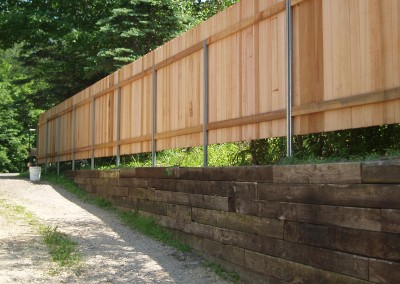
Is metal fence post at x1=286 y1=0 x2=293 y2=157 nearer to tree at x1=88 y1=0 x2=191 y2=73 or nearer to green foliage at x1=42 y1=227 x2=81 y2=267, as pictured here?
green foliage at x1=42 y1=227 x2=81 y2=267

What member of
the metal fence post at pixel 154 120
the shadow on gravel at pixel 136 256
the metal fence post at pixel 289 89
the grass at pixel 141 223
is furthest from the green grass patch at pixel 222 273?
the metal fence post at pixel 154 120

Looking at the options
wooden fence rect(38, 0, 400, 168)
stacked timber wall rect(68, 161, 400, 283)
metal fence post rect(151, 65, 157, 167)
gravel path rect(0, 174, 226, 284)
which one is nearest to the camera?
stacked timber wall rect(68, 161, 400, 283)

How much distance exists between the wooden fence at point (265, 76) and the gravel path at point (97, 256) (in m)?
1.53

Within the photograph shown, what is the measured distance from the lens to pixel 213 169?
5.73 meters

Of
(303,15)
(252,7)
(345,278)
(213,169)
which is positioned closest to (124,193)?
(213,169)

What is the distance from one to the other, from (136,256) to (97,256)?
1.59 ft

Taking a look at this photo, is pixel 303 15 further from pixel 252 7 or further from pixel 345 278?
pixel 345 278

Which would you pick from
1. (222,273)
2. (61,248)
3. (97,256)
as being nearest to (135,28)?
(61,248)

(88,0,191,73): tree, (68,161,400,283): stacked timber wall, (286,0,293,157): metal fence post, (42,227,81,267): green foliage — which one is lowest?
(42,227,81,267): green foliage

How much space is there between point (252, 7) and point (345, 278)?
3.32 metres

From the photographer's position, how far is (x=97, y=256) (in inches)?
243

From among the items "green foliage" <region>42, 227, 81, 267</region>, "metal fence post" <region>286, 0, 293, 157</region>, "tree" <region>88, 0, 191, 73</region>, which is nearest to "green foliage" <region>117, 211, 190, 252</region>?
"green foliage" <region>42, 227, 81, 267</region>

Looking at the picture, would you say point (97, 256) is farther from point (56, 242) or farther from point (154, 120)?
point (154, 120)

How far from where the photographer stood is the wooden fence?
397 centimetres
